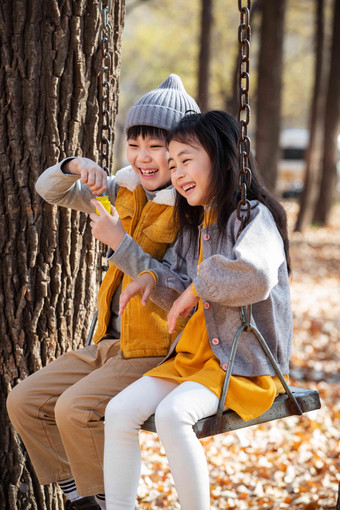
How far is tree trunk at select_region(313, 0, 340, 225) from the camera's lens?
48.8ft

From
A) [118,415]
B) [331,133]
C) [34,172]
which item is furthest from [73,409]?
[331,133]

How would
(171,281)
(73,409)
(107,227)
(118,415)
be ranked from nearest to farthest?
(118,415) → (73,409) → (107,227) → (171,281)

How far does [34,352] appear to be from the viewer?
321cm

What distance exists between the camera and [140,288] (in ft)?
8.54

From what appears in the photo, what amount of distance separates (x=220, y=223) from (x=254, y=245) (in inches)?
11.0

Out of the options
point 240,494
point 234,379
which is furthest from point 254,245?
point 240,494

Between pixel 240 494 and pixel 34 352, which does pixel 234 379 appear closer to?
pixel 34 352

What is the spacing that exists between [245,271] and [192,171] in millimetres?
513

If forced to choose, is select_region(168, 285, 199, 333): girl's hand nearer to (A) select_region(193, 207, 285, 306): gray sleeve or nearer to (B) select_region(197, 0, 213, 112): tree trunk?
(A) select_region(193, 207, 285, 306): gray sleeve

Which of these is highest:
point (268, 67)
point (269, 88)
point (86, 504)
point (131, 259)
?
point (268, 67)

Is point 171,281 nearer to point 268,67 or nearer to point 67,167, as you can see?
point 67,167

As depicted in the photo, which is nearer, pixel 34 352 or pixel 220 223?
pixel 220 223

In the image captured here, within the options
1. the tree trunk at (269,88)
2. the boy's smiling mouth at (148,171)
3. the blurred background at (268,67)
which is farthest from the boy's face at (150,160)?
the tree trunk at (269,88)

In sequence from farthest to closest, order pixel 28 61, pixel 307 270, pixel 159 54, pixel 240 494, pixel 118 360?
pixel 159 54, pixel 307 270, pixel 240 494, pixel 28 61, pixel 118 360
